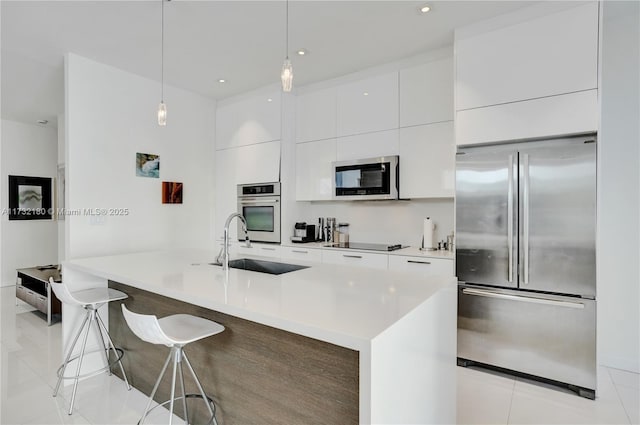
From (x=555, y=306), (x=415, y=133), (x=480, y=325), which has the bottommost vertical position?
(x=480, y=325)

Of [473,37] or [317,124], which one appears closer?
[473,37]

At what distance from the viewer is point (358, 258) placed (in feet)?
10.8

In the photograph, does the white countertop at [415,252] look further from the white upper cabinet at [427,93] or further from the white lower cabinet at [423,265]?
the white upper cabinet at [427,93]

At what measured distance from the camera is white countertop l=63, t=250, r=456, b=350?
113cm

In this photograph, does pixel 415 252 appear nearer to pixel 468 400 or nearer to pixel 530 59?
pixel 468 400

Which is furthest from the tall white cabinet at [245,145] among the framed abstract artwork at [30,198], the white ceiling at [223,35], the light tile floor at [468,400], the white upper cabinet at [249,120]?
the framed abstract artwork at [30,198]

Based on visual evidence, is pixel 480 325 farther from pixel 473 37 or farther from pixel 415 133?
pixel 473 37

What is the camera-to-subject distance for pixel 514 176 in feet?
8.18

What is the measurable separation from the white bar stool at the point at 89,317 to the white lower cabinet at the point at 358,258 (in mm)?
1823

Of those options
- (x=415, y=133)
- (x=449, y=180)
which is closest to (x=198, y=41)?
(x=415, y=133)

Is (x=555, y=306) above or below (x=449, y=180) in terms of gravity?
below

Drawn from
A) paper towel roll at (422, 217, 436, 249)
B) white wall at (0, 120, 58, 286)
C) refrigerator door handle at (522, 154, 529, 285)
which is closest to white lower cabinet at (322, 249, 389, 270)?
paper towel roll at (422, 217, 436, 249)

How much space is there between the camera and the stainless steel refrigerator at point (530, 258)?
2.29m

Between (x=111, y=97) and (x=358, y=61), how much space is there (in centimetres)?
249
